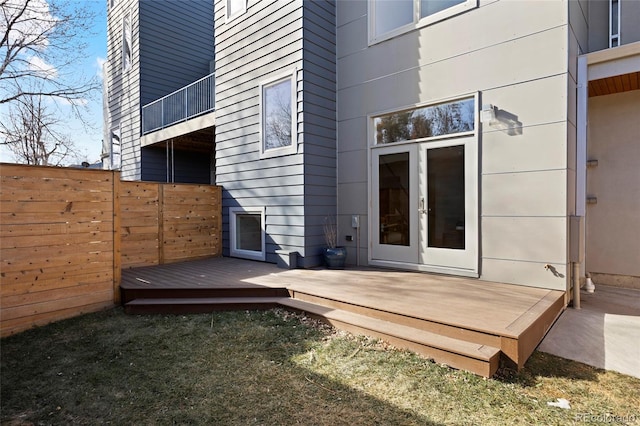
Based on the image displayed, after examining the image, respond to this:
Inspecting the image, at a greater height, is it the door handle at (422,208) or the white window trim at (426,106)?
the white window trim at (426,106)

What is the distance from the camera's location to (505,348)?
246 centimetres

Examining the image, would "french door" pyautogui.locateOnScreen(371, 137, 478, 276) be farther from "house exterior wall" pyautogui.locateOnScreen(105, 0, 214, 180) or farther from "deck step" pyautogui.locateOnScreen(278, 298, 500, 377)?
"house exterior wall" pyautogui.locateOnScreen(105, 0, 214, 180)

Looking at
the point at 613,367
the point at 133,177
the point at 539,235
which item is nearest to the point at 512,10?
the point at 539,235

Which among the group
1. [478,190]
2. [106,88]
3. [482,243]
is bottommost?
[482,243]

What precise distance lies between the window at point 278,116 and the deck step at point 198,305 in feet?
8.46

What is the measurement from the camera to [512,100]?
413 cm

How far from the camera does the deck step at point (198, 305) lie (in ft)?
12.8

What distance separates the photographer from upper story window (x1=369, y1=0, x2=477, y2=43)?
4637 millimetres

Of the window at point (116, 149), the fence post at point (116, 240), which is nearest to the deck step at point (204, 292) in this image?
the fence post at point (116, 240)

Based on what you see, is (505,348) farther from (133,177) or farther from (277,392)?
(133,177)

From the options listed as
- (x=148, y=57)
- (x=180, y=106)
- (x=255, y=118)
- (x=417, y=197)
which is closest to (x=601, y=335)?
(x=417, y=197)

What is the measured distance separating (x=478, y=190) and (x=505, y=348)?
7.90 feet

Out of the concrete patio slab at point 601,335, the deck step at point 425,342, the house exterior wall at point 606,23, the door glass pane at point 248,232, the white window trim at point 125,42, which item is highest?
the white window trim at point 125,42

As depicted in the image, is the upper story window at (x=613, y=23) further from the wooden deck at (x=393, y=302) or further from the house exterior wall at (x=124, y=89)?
the house exterior wall at (x=124, y=89)
